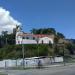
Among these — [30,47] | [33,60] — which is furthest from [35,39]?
[33,60]

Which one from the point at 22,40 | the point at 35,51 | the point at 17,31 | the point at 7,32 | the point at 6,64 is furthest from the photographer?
the point at 7,32

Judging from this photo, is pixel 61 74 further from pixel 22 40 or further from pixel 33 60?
pixel 22 40

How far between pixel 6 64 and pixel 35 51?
2883cm

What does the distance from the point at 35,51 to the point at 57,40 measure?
39216 mm

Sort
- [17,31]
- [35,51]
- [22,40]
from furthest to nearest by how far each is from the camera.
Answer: [17,31], [22,40], [35,51]

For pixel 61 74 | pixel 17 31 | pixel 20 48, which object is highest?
pixel 17 31

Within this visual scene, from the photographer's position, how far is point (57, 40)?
14000 centimetres

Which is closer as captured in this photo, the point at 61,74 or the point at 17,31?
the point at 61,74

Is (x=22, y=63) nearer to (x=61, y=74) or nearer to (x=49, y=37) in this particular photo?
(x=61, y=74)

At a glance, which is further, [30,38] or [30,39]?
[30,38]

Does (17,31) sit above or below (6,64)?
above

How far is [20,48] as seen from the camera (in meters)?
106

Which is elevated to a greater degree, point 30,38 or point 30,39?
point 30,38

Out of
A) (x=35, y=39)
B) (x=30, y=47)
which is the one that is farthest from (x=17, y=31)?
(x=30, y=47)
